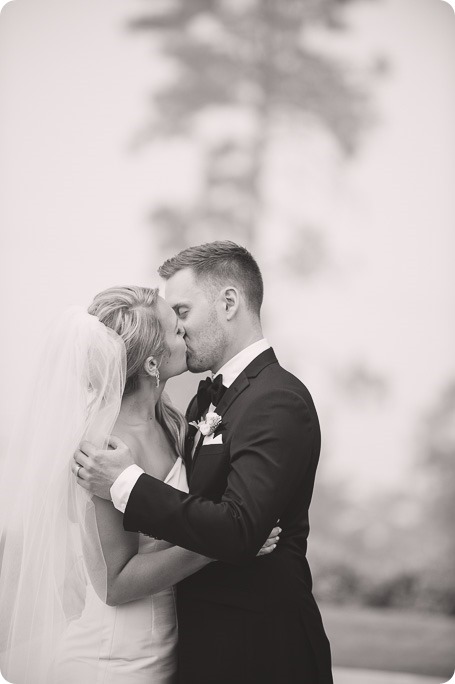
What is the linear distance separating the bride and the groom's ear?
1.47 feet

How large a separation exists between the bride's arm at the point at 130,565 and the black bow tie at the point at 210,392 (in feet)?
2.02

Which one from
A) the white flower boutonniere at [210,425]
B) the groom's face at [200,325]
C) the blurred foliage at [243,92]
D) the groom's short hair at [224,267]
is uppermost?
the blurred foliage at [243,92]

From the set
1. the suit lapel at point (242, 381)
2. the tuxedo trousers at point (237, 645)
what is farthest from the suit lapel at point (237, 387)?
the tuxedo trousers at point (237, 645)

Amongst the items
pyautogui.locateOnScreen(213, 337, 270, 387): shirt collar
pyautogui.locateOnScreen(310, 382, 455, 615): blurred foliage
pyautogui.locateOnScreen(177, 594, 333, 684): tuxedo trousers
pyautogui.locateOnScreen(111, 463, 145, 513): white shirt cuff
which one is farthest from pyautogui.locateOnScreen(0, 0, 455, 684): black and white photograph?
pyautogui.locateOnScreen(111, 463, 145, 513): white shirt cuff

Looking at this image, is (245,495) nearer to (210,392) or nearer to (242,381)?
(242,381)

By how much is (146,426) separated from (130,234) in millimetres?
2534

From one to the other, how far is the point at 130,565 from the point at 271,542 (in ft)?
1.57

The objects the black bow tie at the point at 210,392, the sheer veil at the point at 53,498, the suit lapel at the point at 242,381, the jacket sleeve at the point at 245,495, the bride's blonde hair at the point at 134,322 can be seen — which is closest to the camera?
the jacket sleeve at the point at 245,495

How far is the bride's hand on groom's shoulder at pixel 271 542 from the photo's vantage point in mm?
2463

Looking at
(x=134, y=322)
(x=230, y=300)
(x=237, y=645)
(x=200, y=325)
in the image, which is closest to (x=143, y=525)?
(x=237, y=645)

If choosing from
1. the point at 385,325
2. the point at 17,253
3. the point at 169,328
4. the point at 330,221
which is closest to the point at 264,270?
the point at 330,221

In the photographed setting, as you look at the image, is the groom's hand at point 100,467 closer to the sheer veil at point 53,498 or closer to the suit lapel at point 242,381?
the sheer veil at point 53,498

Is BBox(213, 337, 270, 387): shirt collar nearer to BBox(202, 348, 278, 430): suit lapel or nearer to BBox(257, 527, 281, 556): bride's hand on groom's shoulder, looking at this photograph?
BBox(202, 348, 278, 430): suit lapel

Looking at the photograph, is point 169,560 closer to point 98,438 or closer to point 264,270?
point 98,438
